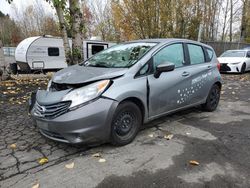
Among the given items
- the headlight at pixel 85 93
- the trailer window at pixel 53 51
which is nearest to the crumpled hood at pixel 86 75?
the headlight at pixel 85 93

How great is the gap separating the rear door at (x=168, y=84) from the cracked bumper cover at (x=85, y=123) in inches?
35.4

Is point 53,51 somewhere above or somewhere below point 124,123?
above

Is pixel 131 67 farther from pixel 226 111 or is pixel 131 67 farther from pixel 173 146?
pixel 226 111

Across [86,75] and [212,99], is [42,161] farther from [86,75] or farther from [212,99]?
[212,99]

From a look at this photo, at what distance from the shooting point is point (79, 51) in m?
8.34

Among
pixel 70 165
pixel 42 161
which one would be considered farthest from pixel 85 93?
pixel 42 161

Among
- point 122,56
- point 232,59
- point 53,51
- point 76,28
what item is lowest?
point 232,59

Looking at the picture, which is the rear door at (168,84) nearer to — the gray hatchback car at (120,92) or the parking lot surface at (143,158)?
the gray hatchback car at (120,92)

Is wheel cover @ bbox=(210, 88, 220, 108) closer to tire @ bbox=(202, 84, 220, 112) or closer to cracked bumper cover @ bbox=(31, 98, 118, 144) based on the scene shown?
tire @ bbox=(202, 84, 220, 112)

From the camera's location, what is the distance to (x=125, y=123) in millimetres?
3721

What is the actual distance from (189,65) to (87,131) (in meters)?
2.58

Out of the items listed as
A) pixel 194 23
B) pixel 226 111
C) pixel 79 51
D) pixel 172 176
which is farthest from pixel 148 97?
pixel 194 23

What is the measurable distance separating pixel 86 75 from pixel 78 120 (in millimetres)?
775

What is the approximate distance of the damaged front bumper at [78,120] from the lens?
126 inches
